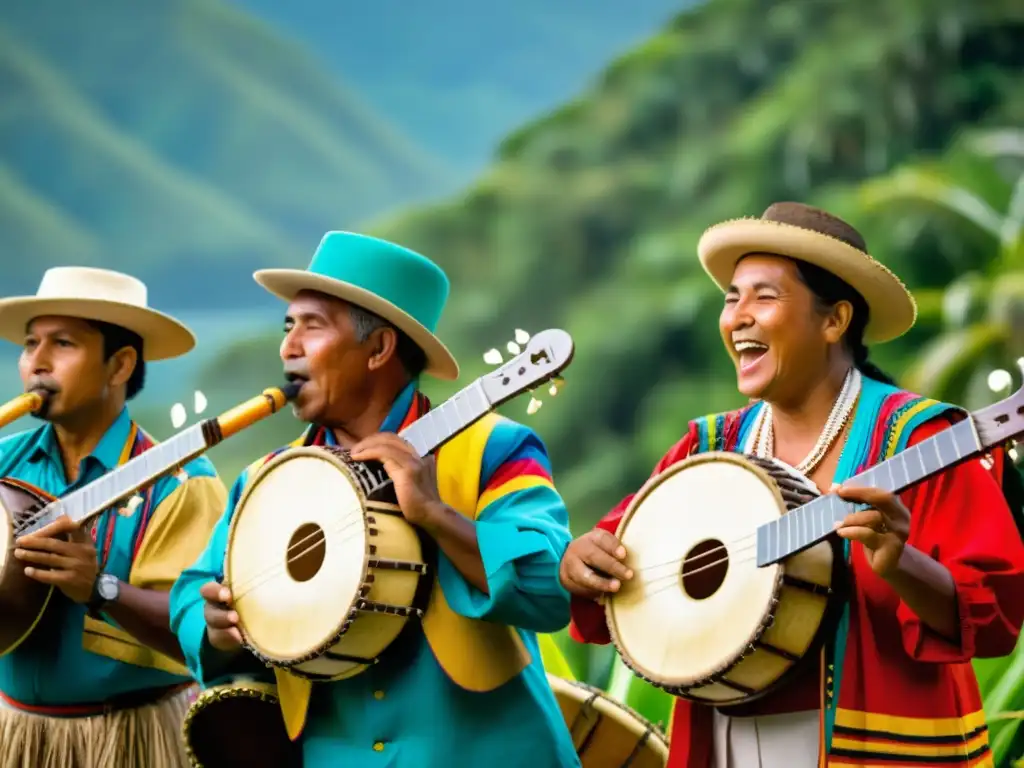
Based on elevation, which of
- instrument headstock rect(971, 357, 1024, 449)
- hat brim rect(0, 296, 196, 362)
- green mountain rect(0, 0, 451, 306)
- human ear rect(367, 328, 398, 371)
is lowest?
instrument headstock rect(971, 357, 1024, 449)

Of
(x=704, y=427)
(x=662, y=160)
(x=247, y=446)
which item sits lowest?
(x=704, y=427)

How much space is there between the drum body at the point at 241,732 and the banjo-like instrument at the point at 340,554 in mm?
202

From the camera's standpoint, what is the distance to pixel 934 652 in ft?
9.87

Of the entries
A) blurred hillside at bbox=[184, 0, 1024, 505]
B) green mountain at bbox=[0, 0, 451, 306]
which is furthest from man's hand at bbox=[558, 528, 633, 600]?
green mountain at bbox=[0, 0, 451, 306]

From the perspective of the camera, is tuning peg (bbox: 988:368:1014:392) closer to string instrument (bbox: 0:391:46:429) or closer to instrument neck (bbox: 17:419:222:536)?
instrument neck (bbox: 17:419:222:536)

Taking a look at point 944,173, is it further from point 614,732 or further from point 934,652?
point 934,652

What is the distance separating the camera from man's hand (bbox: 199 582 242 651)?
3.68 metres

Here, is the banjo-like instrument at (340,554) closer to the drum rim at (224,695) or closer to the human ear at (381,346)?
the drum rim at (224,695)

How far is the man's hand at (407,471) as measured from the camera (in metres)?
3.49

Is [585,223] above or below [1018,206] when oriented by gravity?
above

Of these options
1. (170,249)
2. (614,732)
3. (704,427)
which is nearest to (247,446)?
(170,249)

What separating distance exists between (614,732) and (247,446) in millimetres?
9408

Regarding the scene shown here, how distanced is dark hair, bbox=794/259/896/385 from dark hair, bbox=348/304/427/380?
1.05 meters

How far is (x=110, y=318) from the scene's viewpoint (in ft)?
15.6
